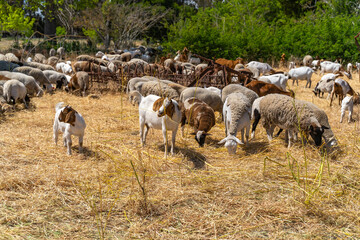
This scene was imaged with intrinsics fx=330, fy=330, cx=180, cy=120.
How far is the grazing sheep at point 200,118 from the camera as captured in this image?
6.86 m

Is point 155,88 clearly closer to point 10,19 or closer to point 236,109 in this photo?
point 236,109

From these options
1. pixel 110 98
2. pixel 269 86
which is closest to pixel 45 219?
pixel 269 86

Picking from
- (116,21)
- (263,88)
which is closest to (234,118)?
(263,88)

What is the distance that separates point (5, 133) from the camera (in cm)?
768

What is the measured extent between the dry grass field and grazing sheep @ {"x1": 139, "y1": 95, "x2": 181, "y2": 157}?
0.52m

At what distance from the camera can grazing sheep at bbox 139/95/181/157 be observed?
6.28 meters

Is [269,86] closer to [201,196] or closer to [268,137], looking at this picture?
[268,137]

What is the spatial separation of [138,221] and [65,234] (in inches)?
33.5

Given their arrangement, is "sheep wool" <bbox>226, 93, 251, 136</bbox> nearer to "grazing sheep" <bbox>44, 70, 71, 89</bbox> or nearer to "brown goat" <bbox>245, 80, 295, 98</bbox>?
"brown goat" <bbox>245, 80, 295, 98</bbox>

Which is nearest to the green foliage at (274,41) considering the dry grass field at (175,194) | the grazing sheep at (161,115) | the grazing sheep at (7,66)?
the grazing sheep at (7,66)

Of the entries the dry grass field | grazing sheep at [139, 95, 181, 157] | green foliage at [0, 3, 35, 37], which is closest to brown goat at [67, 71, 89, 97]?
the dry grass field

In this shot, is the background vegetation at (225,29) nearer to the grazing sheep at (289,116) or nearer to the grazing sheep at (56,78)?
the grazing sheep at (56,78)

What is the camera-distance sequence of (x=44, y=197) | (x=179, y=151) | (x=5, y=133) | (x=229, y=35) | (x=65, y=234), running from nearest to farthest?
(x=65, y=234), (x=44, y=197), (x=179, y=151), (x=5, y=133), (x=229, y=35)

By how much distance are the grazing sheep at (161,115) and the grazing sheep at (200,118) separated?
58cm
